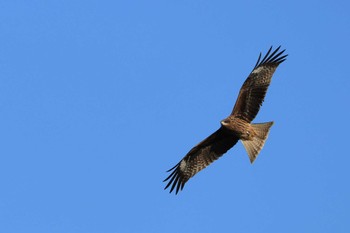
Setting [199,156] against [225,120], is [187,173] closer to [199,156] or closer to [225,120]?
[199,156]

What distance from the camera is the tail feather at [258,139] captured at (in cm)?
1085

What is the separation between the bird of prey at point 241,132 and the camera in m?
10.8

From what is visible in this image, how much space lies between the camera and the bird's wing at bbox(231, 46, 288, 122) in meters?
10.9

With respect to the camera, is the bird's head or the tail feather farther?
the tail feather

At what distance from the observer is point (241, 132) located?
35.3 ft

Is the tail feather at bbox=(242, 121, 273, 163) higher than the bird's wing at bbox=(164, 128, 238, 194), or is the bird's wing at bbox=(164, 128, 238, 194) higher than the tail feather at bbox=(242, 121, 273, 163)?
the bird's wing at bbox=(164, 128, 238, 194)

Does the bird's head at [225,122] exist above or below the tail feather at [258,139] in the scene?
above

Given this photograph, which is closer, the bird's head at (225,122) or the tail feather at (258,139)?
the bird's head at (225,122)

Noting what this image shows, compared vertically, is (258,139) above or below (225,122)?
below

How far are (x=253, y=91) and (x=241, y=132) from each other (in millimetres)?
892

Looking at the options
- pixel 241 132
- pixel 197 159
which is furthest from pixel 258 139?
pixel 197 159

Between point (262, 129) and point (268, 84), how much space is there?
943mm

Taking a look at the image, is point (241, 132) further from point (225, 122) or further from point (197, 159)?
point (197, 159)

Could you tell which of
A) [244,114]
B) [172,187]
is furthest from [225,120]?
[172,187]
